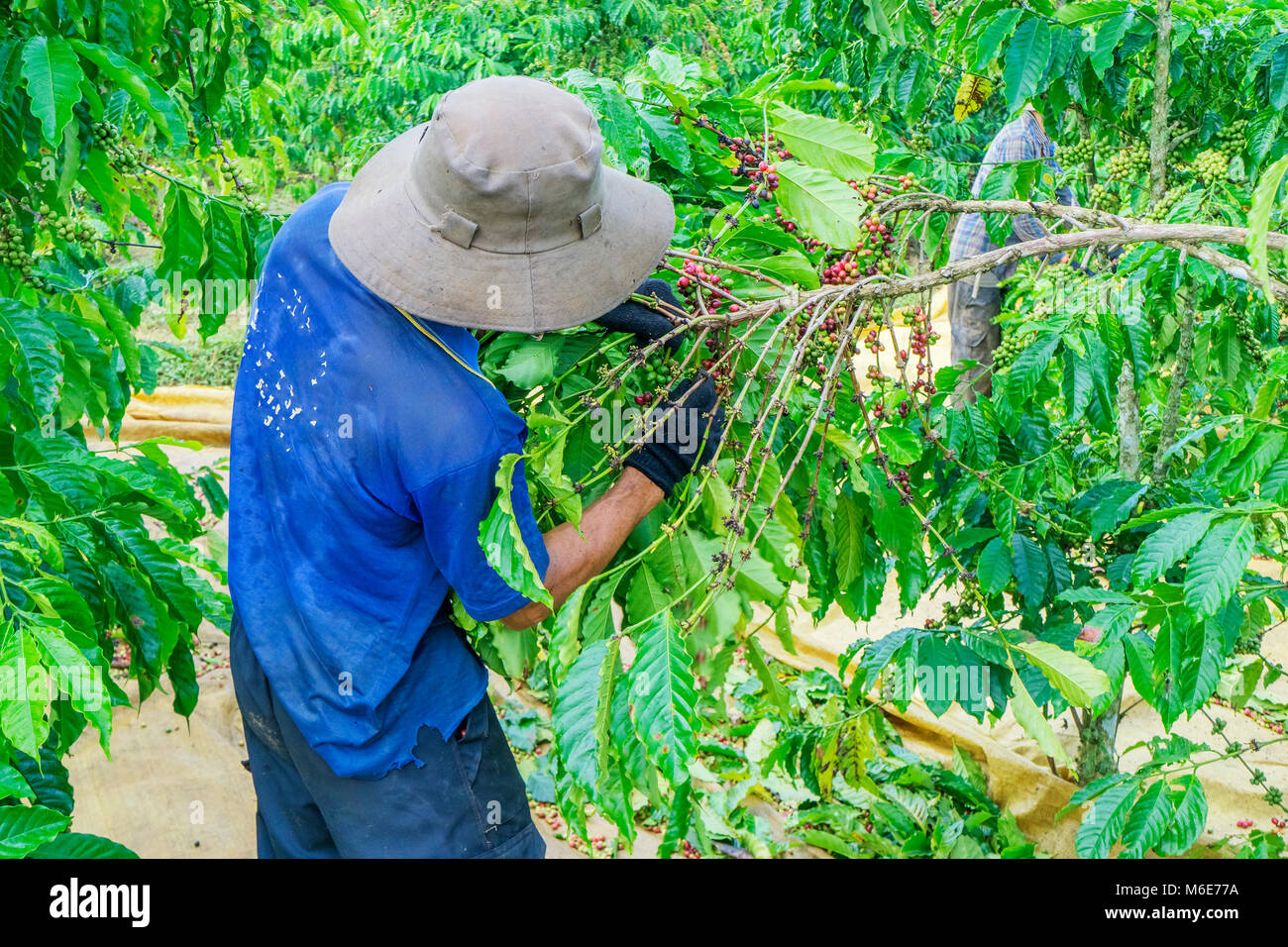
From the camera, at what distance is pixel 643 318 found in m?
1.66

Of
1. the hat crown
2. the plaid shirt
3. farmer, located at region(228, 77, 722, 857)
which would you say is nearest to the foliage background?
farmer, located at region(228, 77, 722, 857)

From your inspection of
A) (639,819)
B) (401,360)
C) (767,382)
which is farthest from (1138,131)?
(639,819)

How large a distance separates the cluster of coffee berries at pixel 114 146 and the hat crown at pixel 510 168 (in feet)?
3.24

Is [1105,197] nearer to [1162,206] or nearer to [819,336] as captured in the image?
[1162,206]

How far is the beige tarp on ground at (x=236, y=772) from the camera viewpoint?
3.08 meters

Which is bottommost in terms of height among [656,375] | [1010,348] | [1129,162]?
[1010,348]

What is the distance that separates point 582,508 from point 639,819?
79.8 inches

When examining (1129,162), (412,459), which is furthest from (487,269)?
(1129,162)

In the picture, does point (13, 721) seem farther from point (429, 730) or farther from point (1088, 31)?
point (1088, 31)

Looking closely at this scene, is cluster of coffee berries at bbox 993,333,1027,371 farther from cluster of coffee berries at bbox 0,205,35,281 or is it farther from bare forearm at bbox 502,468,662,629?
cluster of coffee berries at bbox 0,205,35,281

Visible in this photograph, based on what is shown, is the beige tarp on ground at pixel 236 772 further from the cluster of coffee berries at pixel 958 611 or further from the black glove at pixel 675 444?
the black glove at pixel 675 444

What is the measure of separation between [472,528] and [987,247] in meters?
4.00

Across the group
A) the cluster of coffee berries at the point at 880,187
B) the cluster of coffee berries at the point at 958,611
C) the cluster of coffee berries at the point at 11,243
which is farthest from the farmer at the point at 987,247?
the cluster of coffee berries at the point at 11,243

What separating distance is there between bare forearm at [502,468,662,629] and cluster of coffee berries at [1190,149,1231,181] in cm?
175
